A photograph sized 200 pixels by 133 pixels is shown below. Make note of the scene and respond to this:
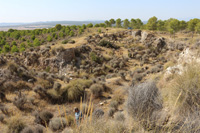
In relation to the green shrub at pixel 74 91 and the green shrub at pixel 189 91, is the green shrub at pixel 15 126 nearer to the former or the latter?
the green shrub at pixel 74 91

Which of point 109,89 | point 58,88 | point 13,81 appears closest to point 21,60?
point 13,81

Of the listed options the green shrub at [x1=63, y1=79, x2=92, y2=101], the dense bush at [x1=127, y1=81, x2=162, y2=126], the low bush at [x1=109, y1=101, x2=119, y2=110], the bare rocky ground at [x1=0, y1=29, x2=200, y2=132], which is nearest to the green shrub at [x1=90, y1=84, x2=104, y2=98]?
the bare rocky ground at [x1=0, y1=29, x2=200, y2=132]

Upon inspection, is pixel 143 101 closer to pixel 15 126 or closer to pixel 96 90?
pixel 15 126

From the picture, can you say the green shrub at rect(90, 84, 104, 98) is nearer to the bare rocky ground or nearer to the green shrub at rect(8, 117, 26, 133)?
the bare rocky ground

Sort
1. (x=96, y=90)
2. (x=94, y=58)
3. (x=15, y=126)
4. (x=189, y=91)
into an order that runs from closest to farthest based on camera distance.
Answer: (x=189, y=91), (x=15, y=126), (x=96, y=90), (x=94, y=58)

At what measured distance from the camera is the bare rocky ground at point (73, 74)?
714 cm

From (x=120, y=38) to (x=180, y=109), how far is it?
3118 centimetres

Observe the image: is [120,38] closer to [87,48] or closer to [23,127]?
[87,48]

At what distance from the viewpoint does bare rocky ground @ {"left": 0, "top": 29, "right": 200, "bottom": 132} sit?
23.4ft

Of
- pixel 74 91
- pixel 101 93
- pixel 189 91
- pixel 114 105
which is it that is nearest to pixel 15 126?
pixel 74 91

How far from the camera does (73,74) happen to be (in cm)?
1658

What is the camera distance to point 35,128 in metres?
4.74

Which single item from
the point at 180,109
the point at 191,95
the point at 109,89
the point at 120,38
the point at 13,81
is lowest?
the point at 109,89

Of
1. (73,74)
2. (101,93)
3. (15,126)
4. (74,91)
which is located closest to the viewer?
(15,126)
